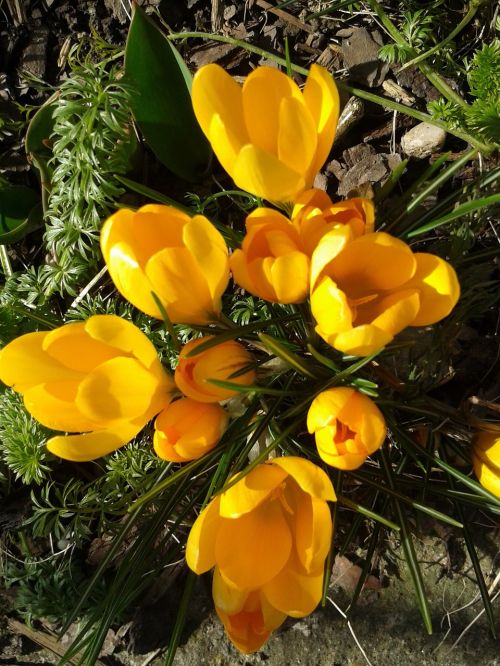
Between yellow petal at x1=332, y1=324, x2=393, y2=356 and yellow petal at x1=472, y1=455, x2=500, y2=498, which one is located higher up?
yellow petal at x1=332, y1=324, x2=393, y2=356

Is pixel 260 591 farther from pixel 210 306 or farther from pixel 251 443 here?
pixel 210 306

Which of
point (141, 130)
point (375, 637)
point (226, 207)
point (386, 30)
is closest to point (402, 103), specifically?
point (386, 30)

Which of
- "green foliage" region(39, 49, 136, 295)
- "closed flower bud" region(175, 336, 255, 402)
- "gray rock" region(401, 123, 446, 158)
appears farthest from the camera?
"gray rock" region(401, 123, 446, 158)

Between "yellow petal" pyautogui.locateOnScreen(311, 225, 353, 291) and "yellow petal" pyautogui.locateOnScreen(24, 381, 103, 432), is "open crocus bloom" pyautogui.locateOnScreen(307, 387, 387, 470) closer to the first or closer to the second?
"yellow petal" pyautogui.locateOnScreen(311, 225, 353, 291)

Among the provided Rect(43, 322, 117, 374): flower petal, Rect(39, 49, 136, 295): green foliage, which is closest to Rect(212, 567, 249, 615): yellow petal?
Rect(43, 322, 117, 374): flower petal

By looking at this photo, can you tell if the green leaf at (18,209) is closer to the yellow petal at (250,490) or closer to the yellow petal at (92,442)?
the yellow petal at (92,442)

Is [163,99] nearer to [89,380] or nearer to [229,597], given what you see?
[89,380]

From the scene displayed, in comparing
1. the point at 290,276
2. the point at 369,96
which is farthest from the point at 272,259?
the point at 369,96
